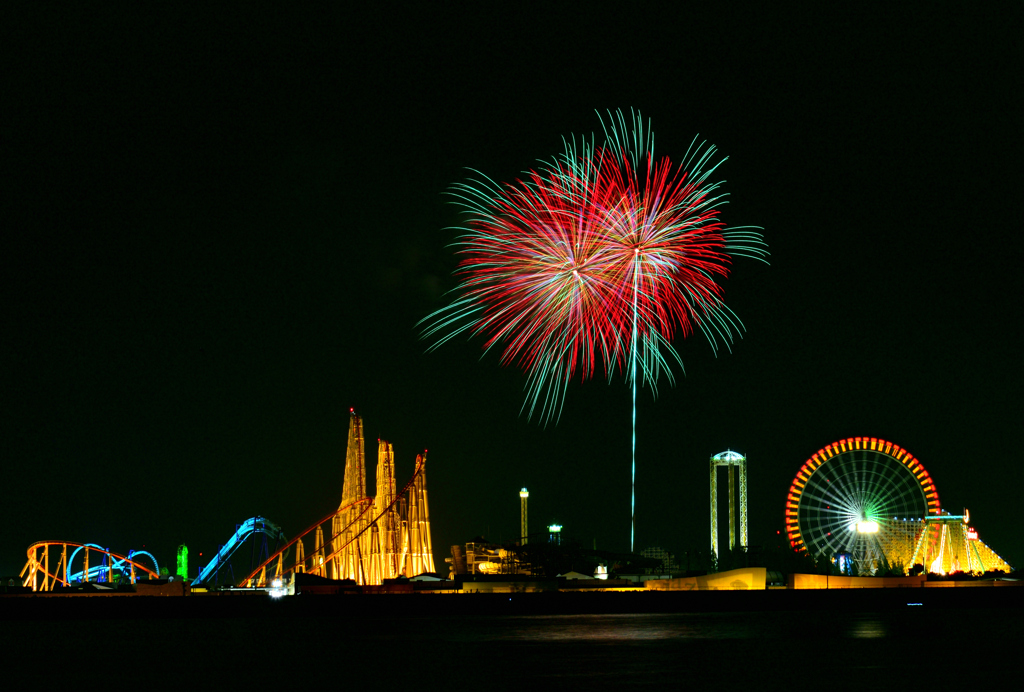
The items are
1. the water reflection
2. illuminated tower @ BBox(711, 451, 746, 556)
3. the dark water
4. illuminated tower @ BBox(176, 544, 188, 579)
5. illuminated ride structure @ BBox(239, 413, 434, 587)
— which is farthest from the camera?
illuminated tower @ BBox(176, 544, 188, 579)

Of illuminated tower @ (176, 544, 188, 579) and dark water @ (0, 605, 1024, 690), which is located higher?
dark water @ (0, 605, 1024, 690)

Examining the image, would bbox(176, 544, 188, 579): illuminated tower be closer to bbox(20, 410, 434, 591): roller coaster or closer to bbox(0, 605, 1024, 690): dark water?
bbox(20, 410, 434, 591): roller coaster

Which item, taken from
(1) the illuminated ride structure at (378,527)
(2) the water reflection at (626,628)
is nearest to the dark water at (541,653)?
(2) the water reflection at (626,628)

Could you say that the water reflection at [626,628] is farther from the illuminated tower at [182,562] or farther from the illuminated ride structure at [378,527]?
the illuminated tower at [182,562]

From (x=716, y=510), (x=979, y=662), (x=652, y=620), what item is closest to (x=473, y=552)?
(x=716, y=510)

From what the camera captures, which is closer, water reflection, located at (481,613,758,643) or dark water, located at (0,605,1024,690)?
dark water, located at (0,605,1024,690)

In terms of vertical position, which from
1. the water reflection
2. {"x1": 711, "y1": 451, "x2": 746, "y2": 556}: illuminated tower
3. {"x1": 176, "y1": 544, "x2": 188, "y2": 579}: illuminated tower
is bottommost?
{"x1": 176, "y1": 544, "x2": 188, "y2": 579}: illuminated tower

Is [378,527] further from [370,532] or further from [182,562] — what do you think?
[182,562]

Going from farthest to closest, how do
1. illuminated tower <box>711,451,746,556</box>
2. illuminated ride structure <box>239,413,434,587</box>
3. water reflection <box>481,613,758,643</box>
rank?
illuminated tower <box>711,451,746,556</box> → illuminated ride structure <box>239,413,434,587</box> → water reflection <box>481,613,758,643</box>

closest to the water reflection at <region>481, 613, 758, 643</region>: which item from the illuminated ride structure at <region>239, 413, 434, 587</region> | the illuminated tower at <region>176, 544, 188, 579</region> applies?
the illuminated ride structure at <region>239, 413, 434, 587</region>
